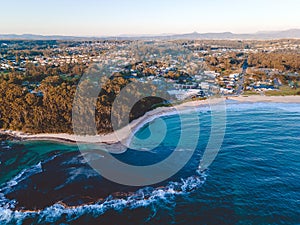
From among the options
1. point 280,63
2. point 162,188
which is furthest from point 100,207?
point 280,63

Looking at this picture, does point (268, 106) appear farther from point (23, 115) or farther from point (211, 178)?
point (23, 115)

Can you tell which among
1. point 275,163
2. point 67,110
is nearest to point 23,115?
point 67,110

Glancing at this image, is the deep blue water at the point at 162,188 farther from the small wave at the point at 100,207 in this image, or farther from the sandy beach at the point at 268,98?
the sandy beach at the point at 268,98

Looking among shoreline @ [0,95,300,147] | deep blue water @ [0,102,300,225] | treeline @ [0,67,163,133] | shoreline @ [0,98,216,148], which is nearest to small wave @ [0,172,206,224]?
deep blue water @ [0,102,300,225]

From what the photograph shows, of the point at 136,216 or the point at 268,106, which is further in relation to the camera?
the point at 268,106

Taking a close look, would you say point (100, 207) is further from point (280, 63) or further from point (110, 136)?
point (280, 63)

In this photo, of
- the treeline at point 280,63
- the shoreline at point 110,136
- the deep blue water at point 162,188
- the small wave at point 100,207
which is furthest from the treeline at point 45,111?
the treeline at point 280,63

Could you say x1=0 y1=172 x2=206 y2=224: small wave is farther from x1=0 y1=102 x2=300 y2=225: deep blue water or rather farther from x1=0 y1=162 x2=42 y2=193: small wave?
x1=0 y1=162 x2=42 y2=193: small wave
